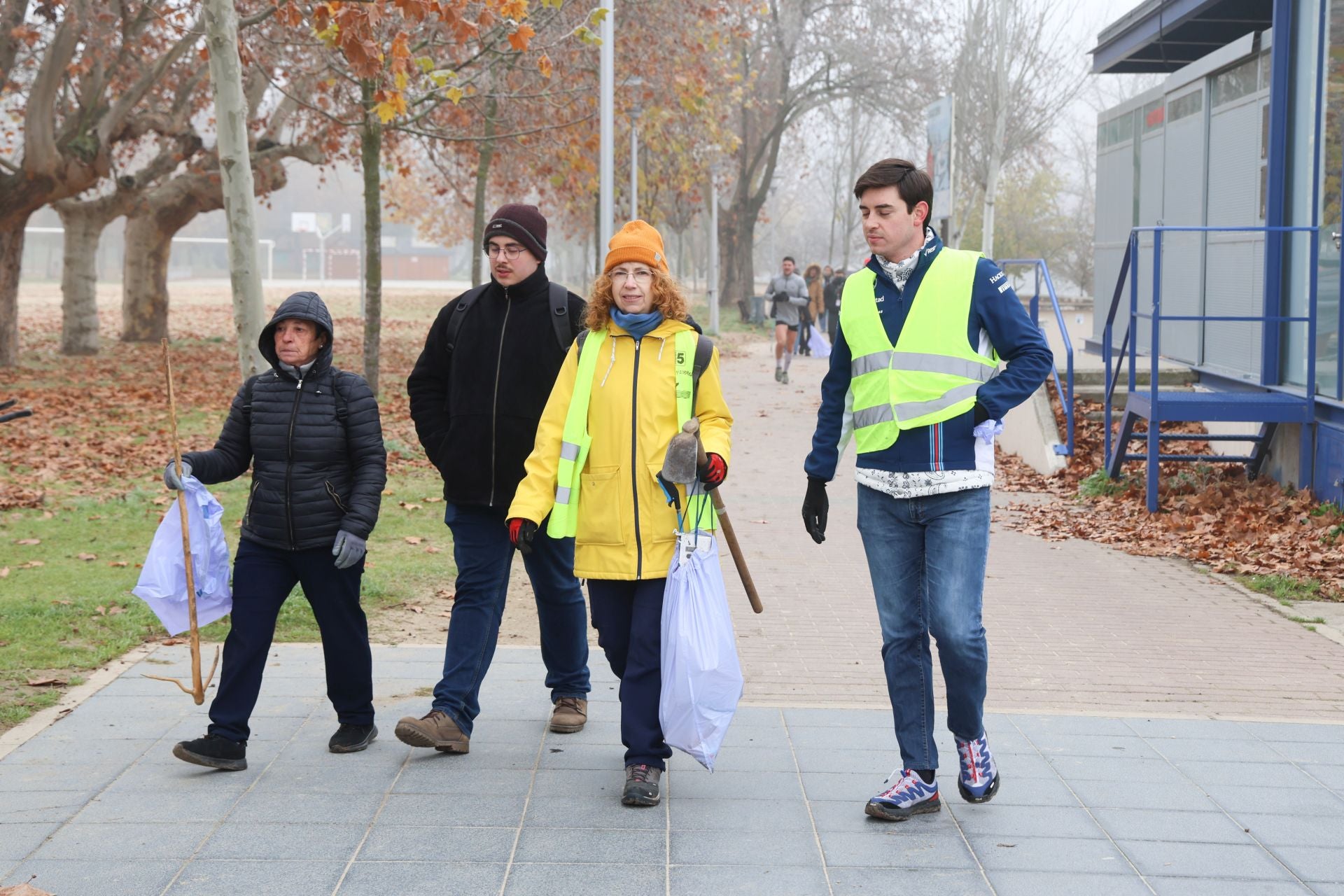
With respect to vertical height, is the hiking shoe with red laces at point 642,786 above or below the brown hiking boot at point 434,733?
below

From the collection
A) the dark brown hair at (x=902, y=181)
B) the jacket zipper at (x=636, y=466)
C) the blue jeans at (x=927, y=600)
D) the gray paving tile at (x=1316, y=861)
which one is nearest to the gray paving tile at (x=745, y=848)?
the blue jeans at (x=927, y=600)

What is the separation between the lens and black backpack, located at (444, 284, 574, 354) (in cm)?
514

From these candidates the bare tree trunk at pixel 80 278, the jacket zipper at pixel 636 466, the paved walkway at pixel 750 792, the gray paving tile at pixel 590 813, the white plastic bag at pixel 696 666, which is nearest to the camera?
the paved walkway at pixel 750 792

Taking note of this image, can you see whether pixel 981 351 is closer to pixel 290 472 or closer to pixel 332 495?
pixel 332 495

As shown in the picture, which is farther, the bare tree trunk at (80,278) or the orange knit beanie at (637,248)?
the bare tree trunk at (80,278)

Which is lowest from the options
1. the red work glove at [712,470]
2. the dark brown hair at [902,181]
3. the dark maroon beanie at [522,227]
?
the red work glove at [712,470]

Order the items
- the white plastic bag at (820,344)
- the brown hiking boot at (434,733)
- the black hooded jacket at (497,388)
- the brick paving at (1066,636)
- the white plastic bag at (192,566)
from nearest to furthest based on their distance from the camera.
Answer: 1. the brown hiking boot at (434,733)
2. the white plastic bag at (192,566)
3. the black hooded jacket at (497,388)
4. the brick paving at (1066,636)
5. the white plastic bag at (820,344)

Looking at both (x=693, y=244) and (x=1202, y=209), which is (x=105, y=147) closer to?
(x=1202, y=209)

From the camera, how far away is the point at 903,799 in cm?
439

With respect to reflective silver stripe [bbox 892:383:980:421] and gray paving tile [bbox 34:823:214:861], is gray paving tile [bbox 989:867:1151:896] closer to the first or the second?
reflective silver stripe [bbox 892:383:980:421]

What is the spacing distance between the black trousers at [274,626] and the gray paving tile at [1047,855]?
7.06ft

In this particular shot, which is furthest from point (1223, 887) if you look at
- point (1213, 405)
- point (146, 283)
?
point (146, 283)

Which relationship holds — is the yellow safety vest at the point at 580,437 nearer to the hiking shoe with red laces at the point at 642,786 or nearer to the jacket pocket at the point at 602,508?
the jacket pocket at the point at 602,508

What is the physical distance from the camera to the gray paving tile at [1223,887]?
3857mm
